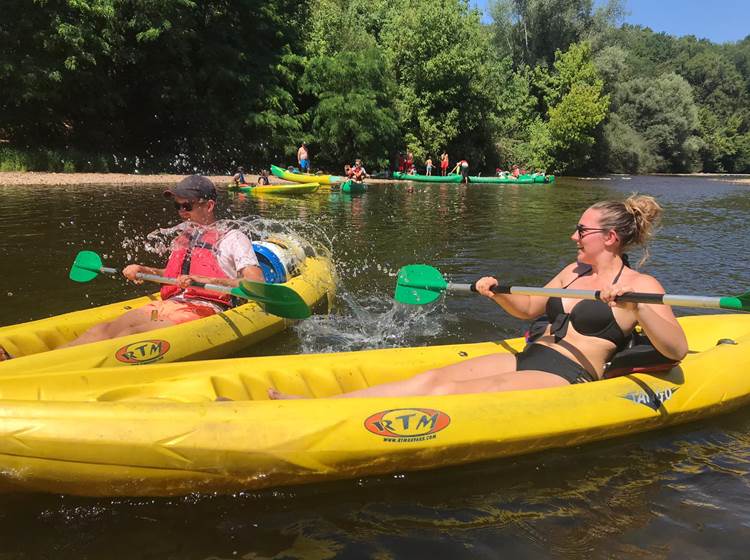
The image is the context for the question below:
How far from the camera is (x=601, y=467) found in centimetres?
340

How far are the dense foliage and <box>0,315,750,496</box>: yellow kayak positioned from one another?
60.4 ft

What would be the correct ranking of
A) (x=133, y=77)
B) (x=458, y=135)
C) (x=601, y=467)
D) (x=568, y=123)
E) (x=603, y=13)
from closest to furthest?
(x=601, y=467)
(x=133, y=77)
(x=458, y=135)
(x=568, y=123)
(x=603, y=13)

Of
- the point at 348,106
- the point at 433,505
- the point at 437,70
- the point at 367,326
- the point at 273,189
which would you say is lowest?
the point at 433,505

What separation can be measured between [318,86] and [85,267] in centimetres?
2231

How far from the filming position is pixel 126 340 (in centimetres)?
409

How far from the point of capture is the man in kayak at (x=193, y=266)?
4.23 meters

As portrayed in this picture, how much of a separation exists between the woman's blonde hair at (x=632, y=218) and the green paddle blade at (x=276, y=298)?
2061 millimetres

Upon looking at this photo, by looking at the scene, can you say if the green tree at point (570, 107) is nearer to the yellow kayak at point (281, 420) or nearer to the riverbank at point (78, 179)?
the riverbank at point (78, 179)

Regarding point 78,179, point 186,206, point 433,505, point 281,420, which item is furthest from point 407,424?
point 78,179

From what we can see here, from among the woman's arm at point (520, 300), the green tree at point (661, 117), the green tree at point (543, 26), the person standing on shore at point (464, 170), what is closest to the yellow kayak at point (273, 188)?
the person standing on shore at point (464, 170)

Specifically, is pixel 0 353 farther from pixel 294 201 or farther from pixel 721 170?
pixel 721 170

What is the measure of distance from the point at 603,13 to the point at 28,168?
107 feet

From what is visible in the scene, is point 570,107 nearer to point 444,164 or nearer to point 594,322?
point 444,164

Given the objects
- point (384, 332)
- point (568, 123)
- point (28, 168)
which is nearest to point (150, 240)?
point (384, 332)
